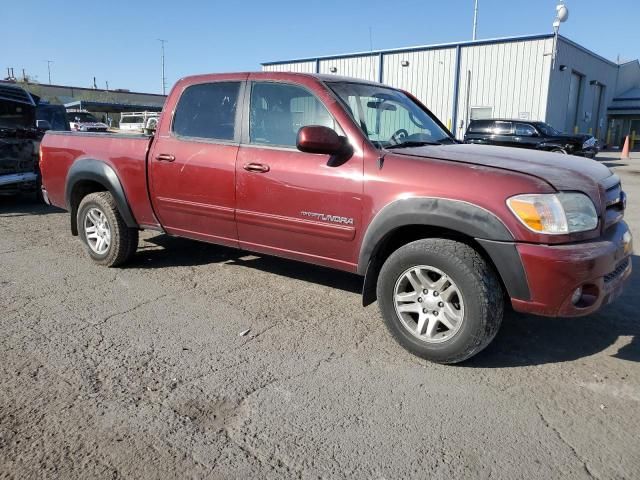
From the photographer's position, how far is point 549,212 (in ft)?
9.26

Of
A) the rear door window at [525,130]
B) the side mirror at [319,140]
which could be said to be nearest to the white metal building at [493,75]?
the rear door window at [525,130]

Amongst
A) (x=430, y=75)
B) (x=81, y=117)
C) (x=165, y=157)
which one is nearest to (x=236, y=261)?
(x=165, y=157)

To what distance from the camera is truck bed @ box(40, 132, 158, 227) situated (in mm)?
4715

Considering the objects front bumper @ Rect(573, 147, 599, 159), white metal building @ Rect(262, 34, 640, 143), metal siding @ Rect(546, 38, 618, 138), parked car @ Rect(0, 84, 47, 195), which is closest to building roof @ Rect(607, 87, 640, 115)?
metal siding @ Rect(546, 38, 618, 138)

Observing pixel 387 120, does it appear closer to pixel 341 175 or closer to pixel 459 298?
pixel 341 175

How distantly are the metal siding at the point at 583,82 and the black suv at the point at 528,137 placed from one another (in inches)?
237

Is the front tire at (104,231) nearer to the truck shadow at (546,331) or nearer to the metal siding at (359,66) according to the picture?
the truck shadow at (546,331)

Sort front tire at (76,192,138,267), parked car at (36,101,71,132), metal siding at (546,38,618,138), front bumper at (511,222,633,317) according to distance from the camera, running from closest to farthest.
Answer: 1. front bumper at (511,222,633,317)
2. front tire at (76,192,138,267)
3. parked car at (36,101,71,132)
4. metal siding at (546,38,618,138)

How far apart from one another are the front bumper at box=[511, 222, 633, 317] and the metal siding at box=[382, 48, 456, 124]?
78.3 feet

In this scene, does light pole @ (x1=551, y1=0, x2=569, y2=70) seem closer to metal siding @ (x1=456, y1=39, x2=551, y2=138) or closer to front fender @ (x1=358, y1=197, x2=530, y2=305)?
metal siding @ (x1=456, y1=39, x2=551, y2=138)

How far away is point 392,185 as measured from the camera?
3305 millimetres

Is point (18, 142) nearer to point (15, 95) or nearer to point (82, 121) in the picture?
point (15, 95)

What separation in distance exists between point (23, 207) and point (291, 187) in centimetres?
725

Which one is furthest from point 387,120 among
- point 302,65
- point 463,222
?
point 302,65
